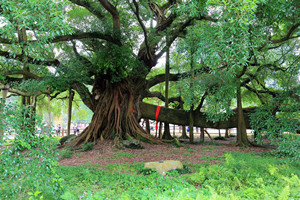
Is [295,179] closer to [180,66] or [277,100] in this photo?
[277,100]

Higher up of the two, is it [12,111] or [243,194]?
[12,111]

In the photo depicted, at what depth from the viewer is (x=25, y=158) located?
2.88 metres

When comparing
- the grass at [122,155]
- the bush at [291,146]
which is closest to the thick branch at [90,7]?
the grass at [122,155]

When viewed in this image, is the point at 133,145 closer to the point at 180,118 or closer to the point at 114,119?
the point at 114,119

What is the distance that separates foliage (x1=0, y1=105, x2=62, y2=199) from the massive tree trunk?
485cm

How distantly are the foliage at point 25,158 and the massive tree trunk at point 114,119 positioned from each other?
4.85 meters

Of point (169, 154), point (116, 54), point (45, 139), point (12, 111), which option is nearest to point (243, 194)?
point (45, 139)

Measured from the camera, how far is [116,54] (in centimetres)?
696

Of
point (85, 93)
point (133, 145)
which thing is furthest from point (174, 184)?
point (85, 93)

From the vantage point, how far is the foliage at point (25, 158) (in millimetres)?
2721

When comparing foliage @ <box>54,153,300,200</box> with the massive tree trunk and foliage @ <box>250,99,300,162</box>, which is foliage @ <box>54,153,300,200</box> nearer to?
foliage @ <box>250,99,300,162</box>

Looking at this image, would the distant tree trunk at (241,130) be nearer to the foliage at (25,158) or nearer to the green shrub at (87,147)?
the green shrub at (87,147)

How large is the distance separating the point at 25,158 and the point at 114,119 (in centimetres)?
555

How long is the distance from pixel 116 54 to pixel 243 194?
5.21 meters
